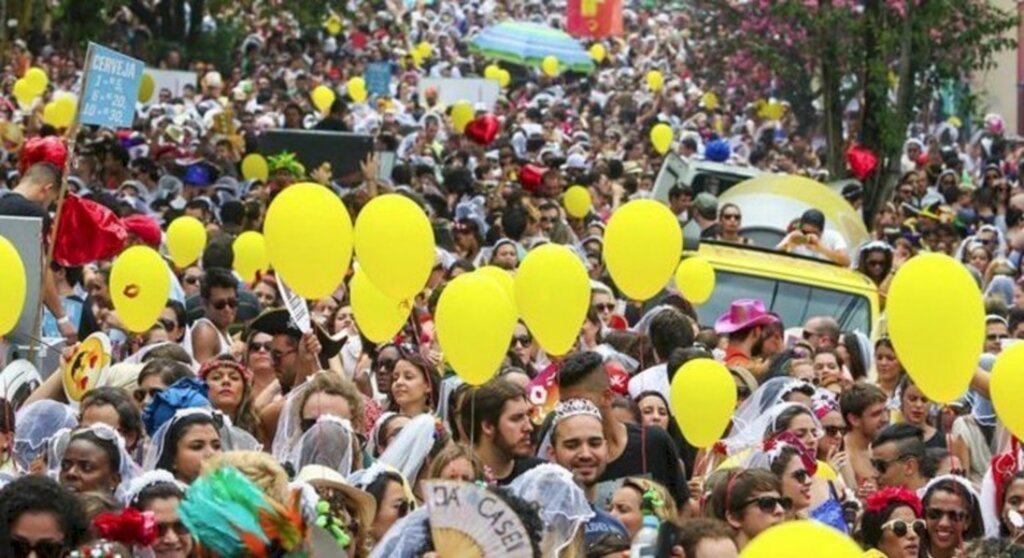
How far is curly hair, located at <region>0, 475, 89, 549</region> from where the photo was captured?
841 cm

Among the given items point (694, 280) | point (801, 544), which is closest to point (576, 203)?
point (694, 280)

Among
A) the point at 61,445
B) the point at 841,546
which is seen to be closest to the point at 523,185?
the point at 61,445

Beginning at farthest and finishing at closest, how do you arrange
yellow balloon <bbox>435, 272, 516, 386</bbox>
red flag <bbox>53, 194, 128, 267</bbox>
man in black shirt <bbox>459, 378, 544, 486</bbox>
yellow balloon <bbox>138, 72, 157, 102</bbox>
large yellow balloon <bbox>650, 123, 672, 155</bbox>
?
large yellow balloon <bbox>650, 123, 672, 155</bbox> < yellow balloon <bbox>138, 72, 157, 102</bbox> < red flag <bbox>53, 194, 128, 267</bbox> < yellow balloon <bbox>435, 272, 516, 386</bbox> < man in black shirt <bbox>459, 378, 544, 486</bbox>

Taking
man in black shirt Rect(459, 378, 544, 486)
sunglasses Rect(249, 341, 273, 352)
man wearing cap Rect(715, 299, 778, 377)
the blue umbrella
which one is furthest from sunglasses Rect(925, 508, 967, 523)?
the blue umbrella

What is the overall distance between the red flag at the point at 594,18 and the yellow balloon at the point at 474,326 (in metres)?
35.2

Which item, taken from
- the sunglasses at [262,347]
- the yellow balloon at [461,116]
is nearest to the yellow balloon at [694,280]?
the sunglasses at [262,347]

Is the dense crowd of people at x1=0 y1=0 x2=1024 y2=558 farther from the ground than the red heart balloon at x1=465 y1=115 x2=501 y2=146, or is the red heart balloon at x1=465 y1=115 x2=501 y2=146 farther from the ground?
the dense crowd of people at x1=0 y1=0 x2=1024 y2=558

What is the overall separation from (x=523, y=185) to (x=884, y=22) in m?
4.79

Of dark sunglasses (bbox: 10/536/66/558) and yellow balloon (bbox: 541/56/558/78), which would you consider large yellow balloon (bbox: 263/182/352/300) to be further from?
yellow balloon (bbox: 541/56/558/78)

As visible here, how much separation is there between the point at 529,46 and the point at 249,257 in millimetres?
25672

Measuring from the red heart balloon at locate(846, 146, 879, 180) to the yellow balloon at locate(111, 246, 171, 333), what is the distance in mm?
13128

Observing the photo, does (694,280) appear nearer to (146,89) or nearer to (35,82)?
(35,82)

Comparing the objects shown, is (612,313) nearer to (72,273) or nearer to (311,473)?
(72,273)

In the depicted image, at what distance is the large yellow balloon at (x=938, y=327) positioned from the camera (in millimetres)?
10641
